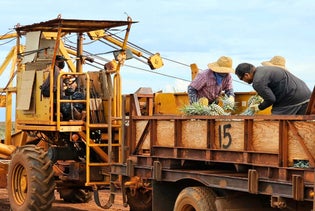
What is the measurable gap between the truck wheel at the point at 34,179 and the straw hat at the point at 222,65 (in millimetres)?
3161

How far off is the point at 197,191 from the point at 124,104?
255 centimetres

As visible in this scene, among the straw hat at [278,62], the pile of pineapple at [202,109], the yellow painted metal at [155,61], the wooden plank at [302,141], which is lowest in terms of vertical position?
the wooden plank at [302,141]

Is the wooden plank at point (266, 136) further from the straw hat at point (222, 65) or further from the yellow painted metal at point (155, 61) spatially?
the yellow painted metal at point (155, 61)

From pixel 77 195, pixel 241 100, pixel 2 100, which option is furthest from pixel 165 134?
pixel 2 100

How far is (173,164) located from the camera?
9.79m

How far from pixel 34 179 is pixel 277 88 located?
466cm

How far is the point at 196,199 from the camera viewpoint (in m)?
9.03

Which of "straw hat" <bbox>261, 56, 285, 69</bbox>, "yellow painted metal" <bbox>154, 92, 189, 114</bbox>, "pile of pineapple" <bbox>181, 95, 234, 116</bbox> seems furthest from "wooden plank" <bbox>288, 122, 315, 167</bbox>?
"yellow painted metal" <bbox>154, 92, 189, 114</bbox>

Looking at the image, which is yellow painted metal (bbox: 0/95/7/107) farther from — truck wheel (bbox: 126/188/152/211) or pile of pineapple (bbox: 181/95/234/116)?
pile of pineapple (bbox: 181/95/234/116)

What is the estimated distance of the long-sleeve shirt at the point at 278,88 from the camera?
28.8 ft

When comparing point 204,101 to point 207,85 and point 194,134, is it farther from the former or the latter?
point 194,134

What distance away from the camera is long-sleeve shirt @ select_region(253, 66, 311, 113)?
8.78 metres

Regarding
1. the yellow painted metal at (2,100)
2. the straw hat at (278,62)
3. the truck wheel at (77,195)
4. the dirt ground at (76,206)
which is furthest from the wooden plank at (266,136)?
the yellow painted metal at (2,100)

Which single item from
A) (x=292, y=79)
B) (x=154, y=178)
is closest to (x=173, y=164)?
(x=154, y=178)
